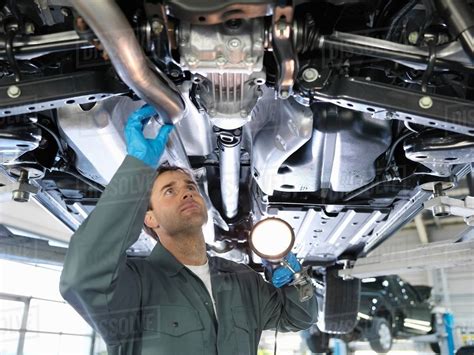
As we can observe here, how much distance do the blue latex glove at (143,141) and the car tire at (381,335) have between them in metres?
5.43

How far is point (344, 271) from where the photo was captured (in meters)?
2.97

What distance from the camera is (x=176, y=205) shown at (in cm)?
172

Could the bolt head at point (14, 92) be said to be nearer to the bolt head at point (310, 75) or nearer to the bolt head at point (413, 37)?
the bolt head at point (310, 75)

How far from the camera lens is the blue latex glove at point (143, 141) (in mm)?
1249

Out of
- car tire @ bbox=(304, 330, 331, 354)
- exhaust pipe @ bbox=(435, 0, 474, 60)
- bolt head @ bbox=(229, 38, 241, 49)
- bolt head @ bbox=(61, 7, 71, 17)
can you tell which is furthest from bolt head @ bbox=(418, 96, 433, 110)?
car tire @ bbox=(304, 330, 331, 354)

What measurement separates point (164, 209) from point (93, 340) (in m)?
6.83

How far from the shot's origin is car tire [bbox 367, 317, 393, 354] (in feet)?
19.6

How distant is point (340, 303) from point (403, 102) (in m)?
2.16

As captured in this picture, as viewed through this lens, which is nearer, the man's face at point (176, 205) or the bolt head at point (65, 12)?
the bolt head at point (65, 12)

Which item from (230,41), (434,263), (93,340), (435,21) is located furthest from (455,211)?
(93,340)

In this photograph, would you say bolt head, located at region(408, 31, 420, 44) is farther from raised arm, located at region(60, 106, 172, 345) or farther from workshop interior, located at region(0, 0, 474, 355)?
raised arm, located at region(60, 106, 172, 345)

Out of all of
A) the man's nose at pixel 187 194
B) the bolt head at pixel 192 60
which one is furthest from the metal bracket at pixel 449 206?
the bolt head at pixel 192 60

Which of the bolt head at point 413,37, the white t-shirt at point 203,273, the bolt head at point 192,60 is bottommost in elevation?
the white t-shirt at point 203,273

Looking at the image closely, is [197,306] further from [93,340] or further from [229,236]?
[93,340]
